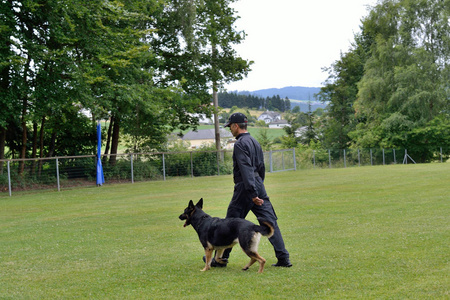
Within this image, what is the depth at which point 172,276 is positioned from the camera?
6.37 m

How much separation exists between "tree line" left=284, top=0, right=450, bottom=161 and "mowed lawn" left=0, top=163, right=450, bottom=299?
39999mm

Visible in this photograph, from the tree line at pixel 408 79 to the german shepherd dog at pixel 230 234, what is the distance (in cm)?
4836

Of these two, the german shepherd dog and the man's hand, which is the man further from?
the german shepherd dog

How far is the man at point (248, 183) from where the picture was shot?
646cm

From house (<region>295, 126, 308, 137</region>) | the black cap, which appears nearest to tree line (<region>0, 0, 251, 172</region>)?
the black cap

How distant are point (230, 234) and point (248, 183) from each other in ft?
2.16

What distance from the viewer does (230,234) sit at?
635 cm

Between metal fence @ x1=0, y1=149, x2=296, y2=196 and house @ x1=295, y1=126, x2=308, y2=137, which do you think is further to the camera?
house @ x1=295, y1=126, x2=308, y2=137

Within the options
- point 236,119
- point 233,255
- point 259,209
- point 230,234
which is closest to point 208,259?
point 230,234

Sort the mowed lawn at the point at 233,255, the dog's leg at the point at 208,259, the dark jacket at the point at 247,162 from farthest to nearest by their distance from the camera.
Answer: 1. the dog's leg at the point at 208,259
2. the dark jacket at the point at 247,162
3. the mowed lawn at the point at 233,255

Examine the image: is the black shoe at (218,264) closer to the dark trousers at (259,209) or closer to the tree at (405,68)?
the dark trousers at (259,209)

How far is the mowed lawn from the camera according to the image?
5.57m

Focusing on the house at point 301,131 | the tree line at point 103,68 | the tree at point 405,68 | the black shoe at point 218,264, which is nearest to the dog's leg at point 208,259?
the black shoe at point 218,264

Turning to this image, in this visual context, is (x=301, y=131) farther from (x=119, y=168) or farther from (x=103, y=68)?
(x=103, y=68)
